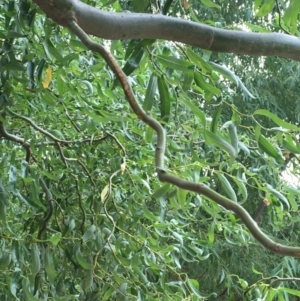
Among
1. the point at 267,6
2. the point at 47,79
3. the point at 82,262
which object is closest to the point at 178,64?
the point at 267,6

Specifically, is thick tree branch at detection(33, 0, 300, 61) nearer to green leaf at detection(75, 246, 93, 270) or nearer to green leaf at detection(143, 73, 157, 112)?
green leaf at detection(143, 73, 157, 112)

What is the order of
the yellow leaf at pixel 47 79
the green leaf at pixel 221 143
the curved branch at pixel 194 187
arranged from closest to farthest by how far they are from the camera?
1. the curved branch at pixel 194 187
2. the green leaf at pixel 221 143
3. the yellow leaf at pixel 47 79

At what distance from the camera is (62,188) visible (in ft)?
3.16

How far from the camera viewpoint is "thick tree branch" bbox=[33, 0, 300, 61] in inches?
16.6

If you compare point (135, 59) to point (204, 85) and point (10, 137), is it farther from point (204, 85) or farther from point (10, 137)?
point (10, 137)

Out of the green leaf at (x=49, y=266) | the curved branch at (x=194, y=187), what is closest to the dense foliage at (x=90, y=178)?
the green leaf at (x=49, y=266)

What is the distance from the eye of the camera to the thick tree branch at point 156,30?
0.42m

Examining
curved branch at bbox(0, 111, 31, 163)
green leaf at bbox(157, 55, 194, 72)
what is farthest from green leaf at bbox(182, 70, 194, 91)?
curved branch at bbox(0, 111, 31, 163)

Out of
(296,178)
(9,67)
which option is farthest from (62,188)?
(296,178)

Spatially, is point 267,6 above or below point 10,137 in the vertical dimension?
above

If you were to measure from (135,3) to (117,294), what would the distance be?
0.43m

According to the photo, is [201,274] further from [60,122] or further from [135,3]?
[135,3]

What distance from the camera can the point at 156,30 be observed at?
45 cm

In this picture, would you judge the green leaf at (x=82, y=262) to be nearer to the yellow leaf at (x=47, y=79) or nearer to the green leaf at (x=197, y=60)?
the yellow leaf at (x=47, y=79)
